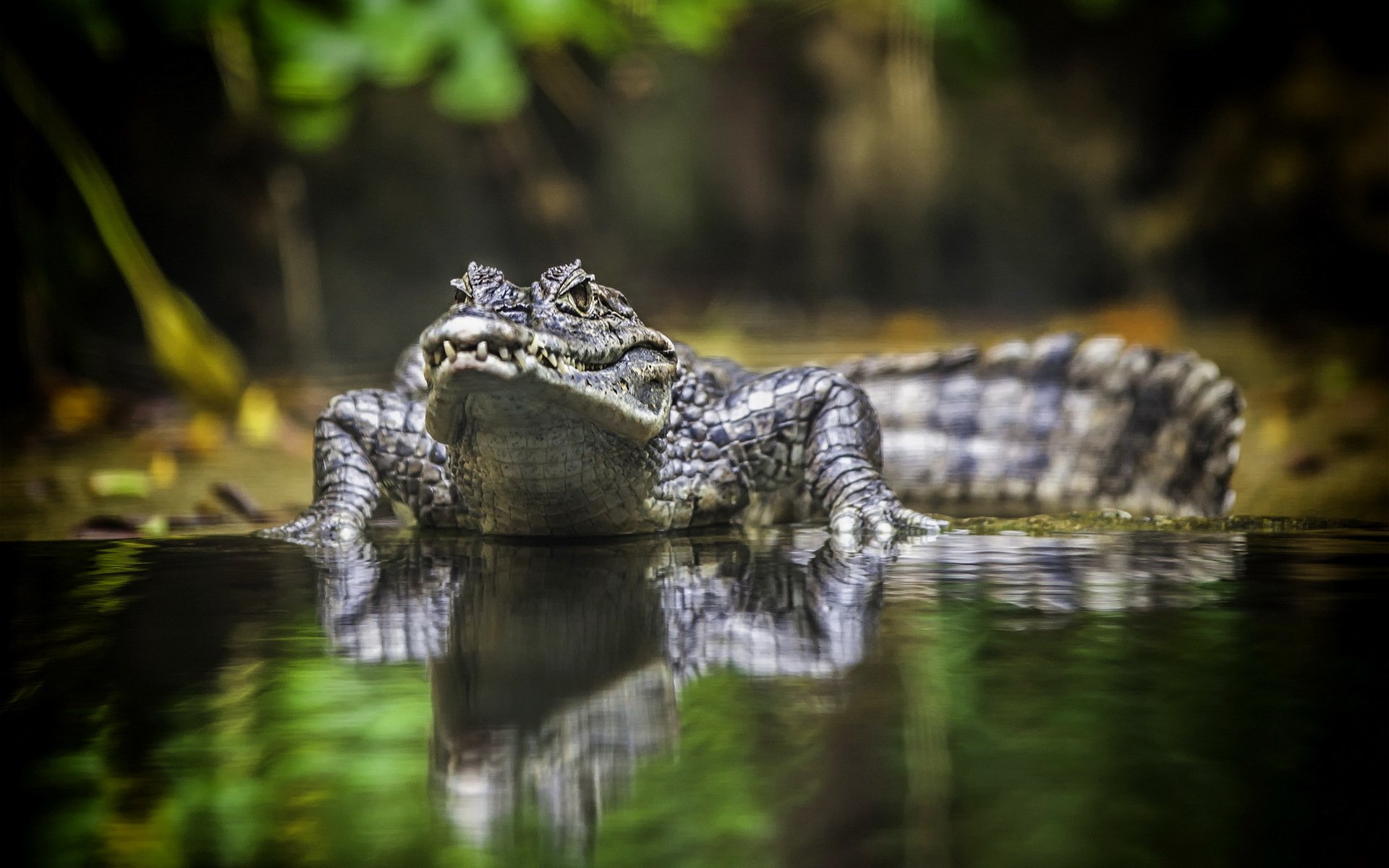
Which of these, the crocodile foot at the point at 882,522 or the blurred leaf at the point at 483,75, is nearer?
the crocodile foot at the point at 882,522

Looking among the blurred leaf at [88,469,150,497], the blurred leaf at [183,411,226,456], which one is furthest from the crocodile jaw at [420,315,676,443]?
the blurred leaf at [183,411,226,456]

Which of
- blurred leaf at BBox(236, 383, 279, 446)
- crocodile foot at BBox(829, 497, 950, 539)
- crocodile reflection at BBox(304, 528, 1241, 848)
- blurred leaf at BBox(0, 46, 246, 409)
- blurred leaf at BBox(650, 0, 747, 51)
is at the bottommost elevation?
crocodile reflection at BBox(304, 528, 1241, 848)

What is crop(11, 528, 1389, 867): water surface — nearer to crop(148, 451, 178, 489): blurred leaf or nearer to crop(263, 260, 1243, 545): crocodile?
crop(263, 260, 1243, 545): crocodile

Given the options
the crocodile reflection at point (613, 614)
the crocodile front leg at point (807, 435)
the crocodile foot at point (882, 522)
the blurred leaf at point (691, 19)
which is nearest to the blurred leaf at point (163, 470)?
→ the crocodile reflection at point (613, 614)

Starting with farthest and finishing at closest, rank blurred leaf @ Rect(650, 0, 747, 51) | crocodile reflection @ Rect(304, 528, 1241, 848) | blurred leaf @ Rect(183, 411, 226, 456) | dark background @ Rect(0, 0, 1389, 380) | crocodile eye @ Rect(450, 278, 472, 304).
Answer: blurred leaf @ Rect(650, 0, 747, 51), dark background @ Rect(0, 0, 1389, 380), blurred leaf @ Rect(183, 411, 226, 456), crocodile eye @ Rect(450, 278, 472, 304), crocodile reflection @ Rect(304, 528, 1241, 848)

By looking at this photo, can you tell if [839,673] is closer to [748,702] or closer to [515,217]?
[748,702]

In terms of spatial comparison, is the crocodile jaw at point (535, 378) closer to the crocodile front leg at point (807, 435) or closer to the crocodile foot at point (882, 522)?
the crocodile front leg at point (807, 435)

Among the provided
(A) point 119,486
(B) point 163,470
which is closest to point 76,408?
Result: (B) point 163,470
